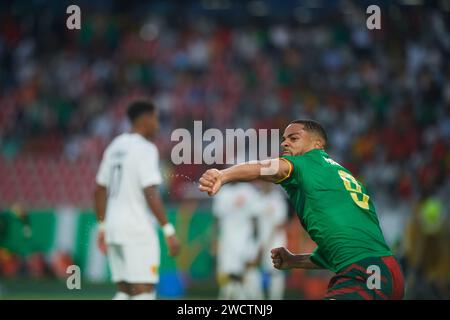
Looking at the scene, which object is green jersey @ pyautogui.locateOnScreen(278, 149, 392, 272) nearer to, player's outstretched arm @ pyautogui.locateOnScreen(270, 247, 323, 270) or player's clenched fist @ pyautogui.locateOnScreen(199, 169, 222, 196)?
player's outstretched arm @ pyautogui.locateOnScreen(270, 247, 323, 270)

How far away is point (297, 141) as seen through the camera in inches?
239

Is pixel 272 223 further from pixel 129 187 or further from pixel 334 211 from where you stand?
pixel 334 211

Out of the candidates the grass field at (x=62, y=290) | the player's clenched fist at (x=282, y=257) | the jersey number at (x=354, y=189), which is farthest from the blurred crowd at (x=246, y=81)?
the jersey number at (x=354, y=189)

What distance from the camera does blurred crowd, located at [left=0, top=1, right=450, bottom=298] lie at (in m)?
17.5

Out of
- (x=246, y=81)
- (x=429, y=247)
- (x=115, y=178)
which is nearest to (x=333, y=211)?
(x=115, y=178)

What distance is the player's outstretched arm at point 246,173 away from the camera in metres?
5.16

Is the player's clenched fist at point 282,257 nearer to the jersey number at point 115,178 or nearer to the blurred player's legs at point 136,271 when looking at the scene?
the blurred player's legs at point 136,271

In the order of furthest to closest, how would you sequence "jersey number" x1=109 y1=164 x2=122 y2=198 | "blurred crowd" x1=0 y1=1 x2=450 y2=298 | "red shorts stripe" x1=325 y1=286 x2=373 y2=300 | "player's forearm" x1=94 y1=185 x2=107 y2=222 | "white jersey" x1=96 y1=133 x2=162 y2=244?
"blurred crowd" x1=0 y1=1 x2=450 y2=298 → "player's forearm" x1=94 y1=185 x2=107 y2=222 → "jersey number" x1=109 y1=164 x2=122 y2=198 → "white jersey" x1=96 y1=133 x2=162 y2=244 → "red shorts stripe" x1=325 y1=286 x2=373 y2=300

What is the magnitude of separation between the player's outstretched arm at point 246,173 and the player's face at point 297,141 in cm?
34

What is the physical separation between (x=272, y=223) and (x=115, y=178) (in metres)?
5.30

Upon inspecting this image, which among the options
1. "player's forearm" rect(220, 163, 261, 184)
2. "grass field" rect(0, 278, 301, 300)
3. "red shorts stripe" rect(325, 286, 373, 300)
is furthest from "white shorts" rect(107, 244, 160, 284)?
"grass field" rect(0, 278, 301, 300)

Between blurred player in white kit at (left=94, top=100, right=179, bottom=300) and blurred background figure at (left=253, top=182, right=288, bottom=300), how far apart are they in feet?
16.4

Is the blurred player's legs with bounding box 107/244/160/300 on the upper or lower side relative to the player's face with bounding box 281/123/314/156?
lower

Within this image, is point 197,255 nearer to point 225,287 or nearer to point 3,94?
point 225,287
